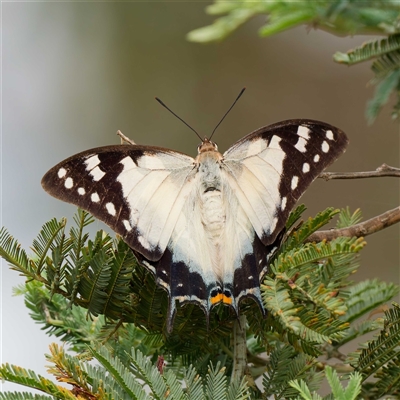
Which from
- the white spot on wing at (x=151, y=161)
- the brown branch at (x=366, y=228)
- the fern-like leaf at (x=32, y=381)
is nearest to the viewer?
the fern-like leaf at (x=32, y=381)

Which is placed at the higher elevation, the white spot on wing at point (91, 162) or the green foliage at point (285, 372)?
the white spot on wing at point (91, 162)

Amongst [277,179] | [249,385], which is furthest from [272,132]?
[249,385]

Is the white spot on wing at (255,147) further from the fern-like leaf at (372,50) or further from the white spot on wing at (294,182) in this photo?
the fern-like leaf at (372,50)

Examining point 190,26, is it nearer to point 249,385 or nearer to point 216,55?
point 216,55

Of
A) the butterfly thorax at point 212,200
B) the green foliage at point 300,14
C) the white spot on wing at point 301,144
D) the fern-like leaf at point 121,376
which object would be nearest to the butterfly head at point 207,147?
the butterfly thorax at point 212,200

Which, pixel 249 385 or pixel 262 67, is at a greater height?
pixel 262 67

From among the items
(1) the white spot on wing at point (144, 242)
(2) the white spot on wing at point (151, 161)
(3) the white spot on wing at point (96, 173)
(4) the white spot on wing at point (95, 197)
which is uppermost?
(2) the white spot on wing at point (151, 161)

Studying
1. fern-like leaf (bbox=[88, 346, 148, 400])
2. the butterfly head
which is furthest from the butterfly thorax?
A: fern-like leaf (bbox=[88, 346, 148, 400])

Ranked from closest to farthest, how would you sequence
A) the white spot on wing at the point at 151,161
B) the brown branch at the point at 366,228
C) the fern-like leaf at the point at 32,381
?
the fern-like leaf at the point at 32,381 < the brown branch at the point at 366,228 < the white spot on wing at the point at 151,161

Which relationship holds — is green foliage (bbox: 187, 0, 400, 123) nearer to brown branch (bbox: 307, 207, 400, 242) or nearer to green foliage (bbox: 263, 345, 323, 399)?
brown branch (bbox: 307, 207, 400, 242)
